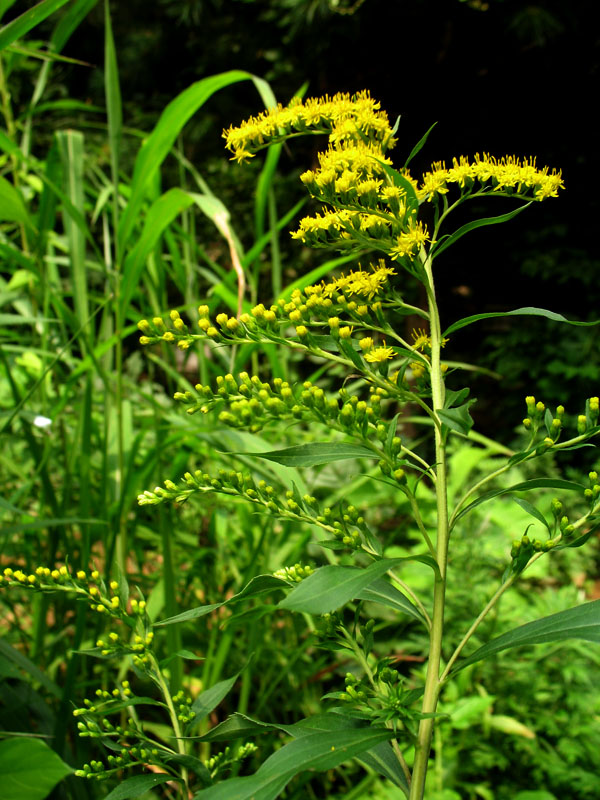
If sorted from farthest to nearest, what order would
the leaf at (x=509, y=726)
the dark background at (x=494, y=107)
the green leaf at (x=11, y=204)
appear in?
the dark background at (x=494, y=107) → the leaf at (x=509, y=726) → the green leaf at (x=11, y=204)

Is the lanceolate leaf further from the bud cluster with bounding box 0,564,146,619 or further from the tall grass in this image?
the tall grass

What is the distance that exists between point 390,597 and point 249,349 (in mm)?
525

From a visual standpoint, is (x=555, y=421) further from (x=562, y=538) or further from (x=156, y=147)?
(x=156, y=147)

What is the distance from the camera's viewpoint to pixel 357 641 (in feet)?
2.12

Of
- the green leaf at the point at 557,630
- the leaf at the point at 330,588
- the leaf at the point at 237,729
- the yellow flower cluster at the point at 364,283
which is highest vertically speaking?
the yellow flower cluster at the point at 364,283

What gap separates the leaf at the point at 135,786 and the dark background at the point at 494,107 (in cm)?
213

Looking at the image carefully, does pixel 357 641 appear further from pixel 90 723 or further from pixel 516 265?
pixel 516 265

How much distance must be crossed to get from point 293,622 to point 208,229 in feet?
8.46

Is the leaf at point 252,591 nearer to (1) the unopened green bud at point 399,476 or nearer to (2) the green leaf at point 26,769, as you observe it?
(1) the unopened green bud at point 399,476

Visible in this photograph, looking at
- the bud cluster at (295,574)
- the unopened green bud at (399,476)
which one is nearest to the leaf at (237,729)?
the bud cluster at (295,574)

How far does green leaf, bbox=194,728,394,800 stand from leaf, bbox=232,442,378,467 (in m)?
0.20

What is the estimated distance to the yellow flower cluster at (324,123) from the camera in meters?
0.67

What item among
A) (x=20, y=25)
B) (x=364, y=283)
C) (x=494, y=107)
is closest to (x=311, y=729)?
(x=364, y=283)

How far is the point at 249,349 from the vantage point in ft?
3.48
